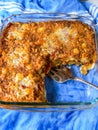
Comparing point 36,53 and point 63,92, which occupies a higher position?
point 36,53

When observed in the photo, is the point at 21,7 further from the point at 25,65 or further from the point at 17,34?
the point at 25,65

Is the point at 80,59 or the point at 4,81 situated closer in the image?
the point at 4,81

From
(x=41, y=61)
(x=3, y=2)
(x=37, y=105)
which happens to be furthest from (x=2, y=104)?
(x=3, y=2)
